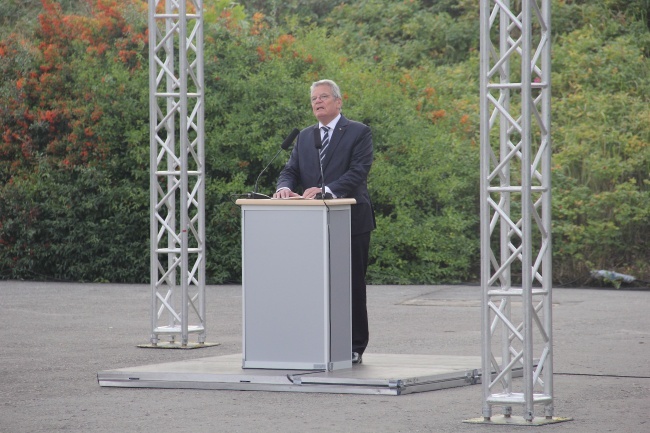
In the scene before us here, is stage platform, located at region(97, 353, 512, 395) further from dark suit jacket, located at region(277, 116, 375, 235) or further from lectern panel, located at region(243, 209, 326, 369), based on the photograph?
dark suit jacket, located at region(277, 116, 375, 235)

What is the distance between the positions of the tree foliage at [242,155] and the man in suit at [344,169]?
8477 mm

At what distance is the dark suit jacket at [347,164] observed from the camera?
9938 mm

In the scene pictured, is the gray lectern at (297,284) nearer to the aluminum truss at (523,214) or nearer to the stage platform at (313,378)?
the stage platform at (313,378)

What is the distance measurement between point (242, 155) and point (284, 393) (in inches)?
417

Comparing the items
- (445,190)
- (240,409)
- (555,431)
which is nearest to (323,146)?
(240,409)

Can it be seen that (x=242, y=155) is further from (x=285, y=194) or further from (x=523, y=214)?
(x=523, y=214)

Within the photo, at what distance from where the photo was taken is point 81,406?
8414mm

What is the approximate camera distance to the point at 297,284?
9336mm

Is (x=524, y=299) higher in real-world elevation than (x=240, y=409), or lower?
higher

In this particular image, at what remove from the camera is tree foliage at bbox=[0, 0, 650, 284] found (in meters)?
18.8

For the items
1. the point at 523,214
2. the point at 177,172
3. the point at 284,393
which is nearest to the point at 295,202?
the point at 284,393

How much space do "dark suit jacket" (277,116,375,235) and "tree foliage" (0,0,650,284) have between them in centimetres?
847

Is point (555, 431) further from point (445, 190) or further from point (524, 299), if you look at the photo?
point (445, 190)

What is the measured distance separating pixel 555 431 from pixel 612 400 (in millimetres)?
1260
